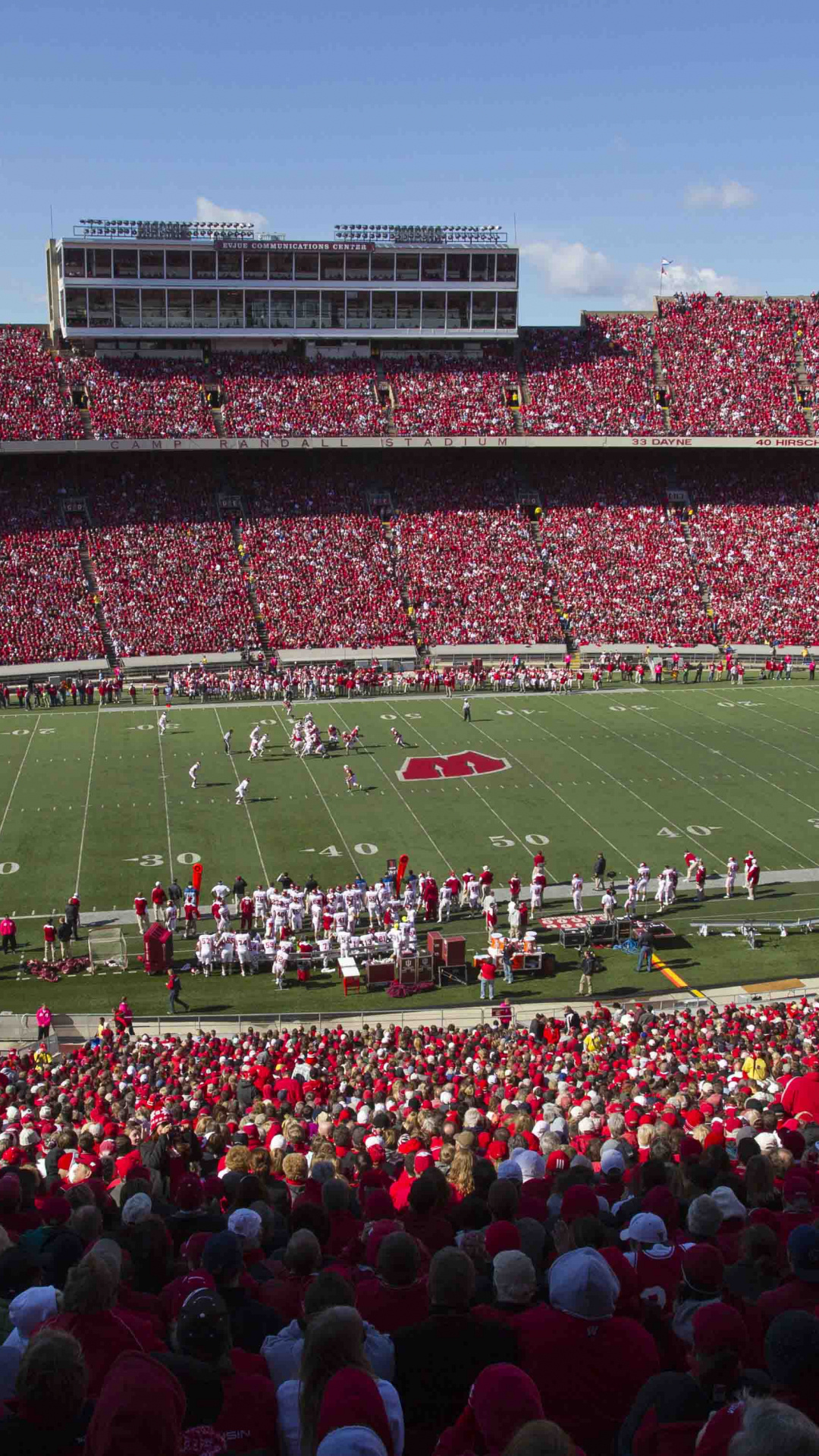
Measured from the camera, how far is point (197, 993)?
72.6 feet

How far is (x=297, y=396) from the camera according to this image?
5697 cm

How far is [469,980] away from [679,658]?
27.1 meters

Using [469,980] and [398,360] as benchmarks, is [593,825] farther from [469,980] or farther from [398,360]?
[398,360]

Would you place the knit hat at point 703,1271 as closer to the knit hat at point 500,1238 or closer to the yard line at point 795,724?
the knit hat at point 500,1238

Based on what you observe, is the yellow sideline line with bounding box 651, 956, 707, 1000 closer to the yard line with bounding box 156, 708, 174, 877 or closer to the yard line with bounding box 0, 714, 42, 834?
the yard line with bounding box 156, 708, 174, 877

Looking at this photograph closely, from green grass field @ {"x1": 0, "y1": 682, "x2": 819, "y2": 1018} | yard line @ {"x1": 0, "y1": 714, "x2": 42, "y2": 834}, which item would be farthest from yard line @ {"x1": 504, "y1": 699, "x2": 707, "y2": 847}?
yard line @ {"x1": 0, "y1": 714, "x2": 42, "y2": 834}

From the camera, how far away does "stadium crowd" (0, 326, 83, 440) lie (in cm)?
5184

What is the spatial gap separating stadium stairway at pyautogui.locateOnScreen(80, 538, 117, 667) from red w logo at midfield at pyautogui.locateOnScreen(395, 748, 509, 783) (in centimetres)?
1499

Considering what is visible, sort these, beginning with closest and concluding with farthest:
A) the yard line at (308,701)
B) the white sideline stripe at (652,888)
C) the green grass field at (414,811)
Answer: the green grass field at (414,811)
the white sideline stripe at (652,888)
the yard line at (308,701)

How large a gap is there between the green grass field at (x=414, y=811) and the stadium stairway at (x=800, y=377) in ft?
71.0

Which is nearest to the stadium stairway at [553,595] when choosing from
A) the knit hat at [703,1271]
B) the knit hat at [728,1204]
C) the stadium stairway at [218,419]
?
the stadium stairway at [218,419]

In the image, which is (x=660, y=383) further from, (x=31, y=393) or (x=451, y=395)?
(x=31, y=393)

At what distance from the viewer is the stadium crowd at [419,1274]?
3678 millimetres

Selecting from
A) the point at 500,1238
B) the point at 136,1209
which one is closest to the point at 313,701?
the point at 136,1209
